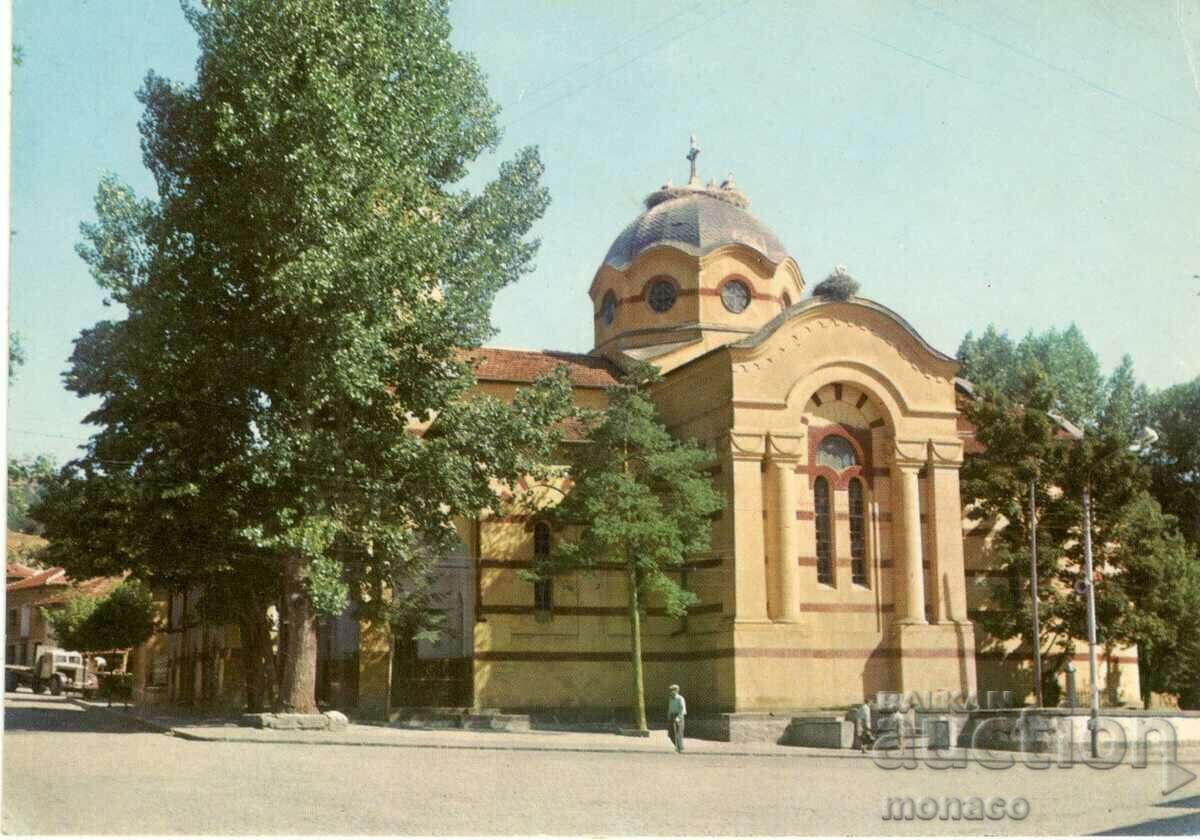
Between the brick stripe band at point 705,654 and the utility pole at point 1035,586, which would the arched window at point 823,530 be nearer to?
the brick stripe band at point 705,654

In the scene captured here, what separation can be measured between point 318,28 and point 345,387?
7085 millimetres

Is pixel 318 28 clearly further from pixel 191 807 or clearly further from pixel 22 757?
pixel 191 807

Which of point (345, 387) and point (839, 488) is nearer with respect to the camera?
point (345, 387)

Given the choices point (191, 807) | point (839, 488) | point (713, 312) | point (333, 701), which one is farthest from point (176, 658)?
point (191, 807)

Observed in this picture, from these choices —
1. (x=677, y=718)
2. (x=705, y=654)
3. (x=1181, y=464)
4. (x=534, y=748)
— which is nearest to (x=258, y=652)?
(x=705, y=654)

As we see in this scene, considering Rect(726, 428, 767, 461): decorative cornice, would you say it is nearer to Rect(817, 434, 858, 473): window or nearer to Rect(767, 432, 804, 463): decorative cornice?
Rect(767, 432, 804, 463): decorative cornice

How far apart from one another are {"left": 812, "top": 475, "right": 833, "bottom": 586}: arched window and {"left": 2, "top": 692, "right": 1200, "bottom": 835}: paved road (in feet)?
36.2

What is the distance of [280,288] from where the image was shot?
23.8m

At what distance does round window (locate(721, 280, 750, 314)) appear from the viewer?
136ft

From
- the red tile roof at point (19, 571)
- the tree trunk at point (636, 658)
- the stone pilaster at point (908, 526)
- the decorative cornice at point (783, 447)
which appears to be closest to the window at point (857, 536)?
the stone pilaster at point (908, 526)

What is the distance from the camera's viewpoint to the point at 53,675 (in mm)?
61438

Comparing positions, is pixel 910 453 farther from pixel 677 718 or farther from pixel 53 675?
pixel 53 675

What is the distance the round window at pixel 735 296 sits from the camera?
4156 centimetres

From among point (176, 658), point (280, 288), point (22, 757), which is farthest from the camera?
point (176, 658)
